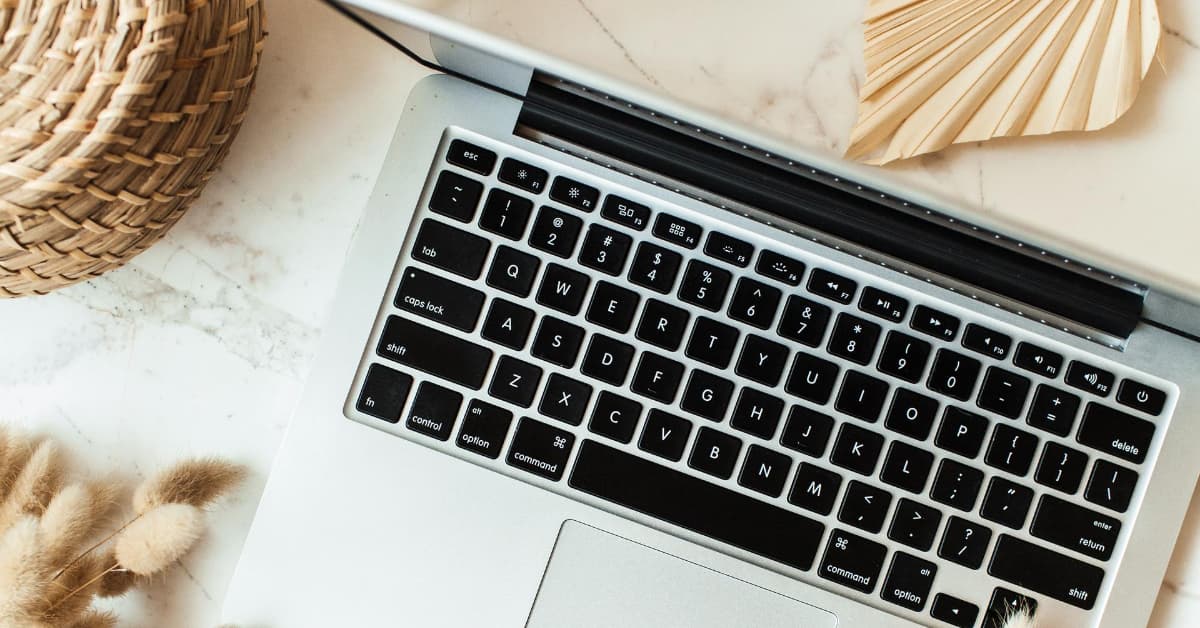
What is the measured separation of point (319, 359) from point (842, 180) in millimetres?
290

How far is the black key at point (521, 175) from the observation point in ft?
1.43

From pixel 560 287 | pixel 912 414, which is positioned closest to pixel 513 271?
pixel 560 287

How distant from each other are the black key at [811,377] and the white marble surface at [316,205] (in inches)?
4.8

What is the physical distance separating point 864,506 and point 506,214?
25cm

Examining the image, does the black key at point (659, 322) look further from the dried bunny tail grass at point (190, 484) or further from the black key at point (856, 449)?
the dried bunny tail grass at point (190, 484)

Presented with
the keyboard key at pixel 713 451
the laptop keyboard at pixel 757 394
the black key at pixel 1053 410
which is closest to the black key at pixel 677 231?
the laptop keyboard at pixel 757 394

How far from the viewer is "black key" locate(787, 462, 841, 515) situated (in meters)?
0.44

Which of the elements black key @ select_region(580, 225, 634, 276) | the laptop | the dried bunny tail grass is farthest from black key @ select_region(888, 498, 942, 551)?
the dried bunny tail grass

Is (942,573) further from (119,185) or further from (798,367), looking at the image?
(119,185)

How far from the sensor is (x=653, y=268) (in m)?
0.44

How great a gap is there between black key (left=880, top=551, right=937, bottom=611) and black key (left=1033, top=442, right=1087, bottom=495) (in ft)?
0.26

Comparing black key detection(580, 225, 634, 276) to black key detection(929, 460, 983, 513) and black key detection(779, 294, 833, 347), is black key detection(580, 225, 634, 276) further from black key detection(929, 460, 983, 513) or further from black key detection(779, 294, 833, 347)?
black key detection(929, 460, 983, 513)

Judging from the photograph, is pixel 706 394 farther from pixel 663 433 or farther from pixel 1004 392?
pixel 1004 392

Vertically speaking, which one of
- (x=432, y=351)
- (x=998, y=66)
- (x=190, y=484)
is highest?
(x=998, y=66)
